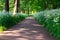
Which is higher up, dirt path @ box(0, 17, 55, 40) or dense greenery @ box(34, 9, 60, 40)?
dense greenery @ box(34, 9, 60, 40)

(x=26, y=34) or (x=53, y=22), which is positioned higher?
(x=53, y=22)

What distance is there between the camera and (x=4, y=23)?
16812mm

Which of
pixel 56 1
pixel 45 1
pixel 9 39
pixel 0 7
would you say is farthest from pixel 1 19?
pixel 0 7

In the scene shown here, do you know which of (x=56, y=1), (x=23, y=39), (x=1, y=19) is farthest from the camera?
(x=56, y=1)

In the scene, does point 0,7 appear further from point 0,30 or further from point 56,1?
point 0,30

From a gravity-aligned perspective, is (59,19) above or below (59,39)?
above

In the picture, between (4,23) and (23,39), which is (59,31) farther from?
(4,23)

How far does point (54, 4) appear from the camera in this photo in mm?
30719

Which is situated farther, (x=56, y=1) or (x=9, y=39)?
(x=56, y=1)

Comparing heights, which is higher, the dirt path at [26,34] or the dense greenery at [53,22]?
the dense greenery at [53,22]

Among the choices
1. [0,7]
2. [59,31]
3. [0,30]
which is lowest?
[0,7]

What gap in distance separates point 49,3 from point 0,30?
19387 mm

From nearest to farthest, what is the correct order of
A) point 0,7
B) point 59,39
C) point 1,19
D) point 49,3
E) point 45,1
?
1. point 59,39
2. point 1,19
3. point 49,3
4. point 45,1
5. point 0,7

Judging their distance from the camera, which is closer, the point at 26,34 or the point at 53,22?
the point at 26,34
